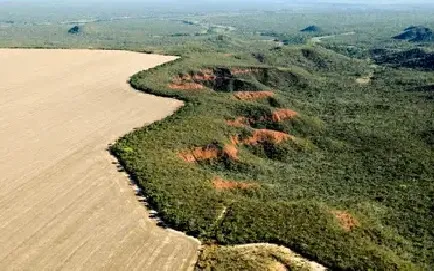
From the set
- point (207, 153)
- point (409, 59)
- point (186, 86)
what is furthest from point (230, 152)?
point (409, 59)

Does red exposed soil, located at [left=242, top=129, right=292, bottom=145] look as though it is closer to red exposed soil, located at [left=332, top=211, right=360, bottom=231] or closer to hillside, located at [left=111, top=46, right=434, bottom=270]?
hillside, located at [left=111, top=46, right=434, bottom=270]

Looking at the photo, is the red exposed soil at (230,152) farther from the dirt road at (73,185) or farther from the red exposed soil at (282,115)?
the red exposed soil at (282,115)

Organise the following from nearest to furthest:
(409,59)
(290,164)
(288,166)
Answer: (288,166)
(290,164)
(409,59)

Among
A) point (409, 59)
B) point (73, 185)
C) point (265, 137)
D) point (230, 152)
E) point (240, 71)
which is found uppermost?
point (73, 185)

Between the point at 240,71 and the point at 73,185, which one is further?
the point at 240,71

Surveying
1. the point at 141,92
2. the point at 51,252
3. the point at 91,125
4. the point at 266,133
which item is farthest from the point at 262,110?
the point at 51,252

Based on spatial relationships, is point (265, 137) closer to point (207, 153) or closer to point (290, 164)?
point (290, 164)

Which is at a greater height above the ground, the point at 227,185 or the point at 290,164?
the point at 227,185

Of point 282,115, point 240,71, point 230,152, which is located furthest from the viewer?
point 240,71
